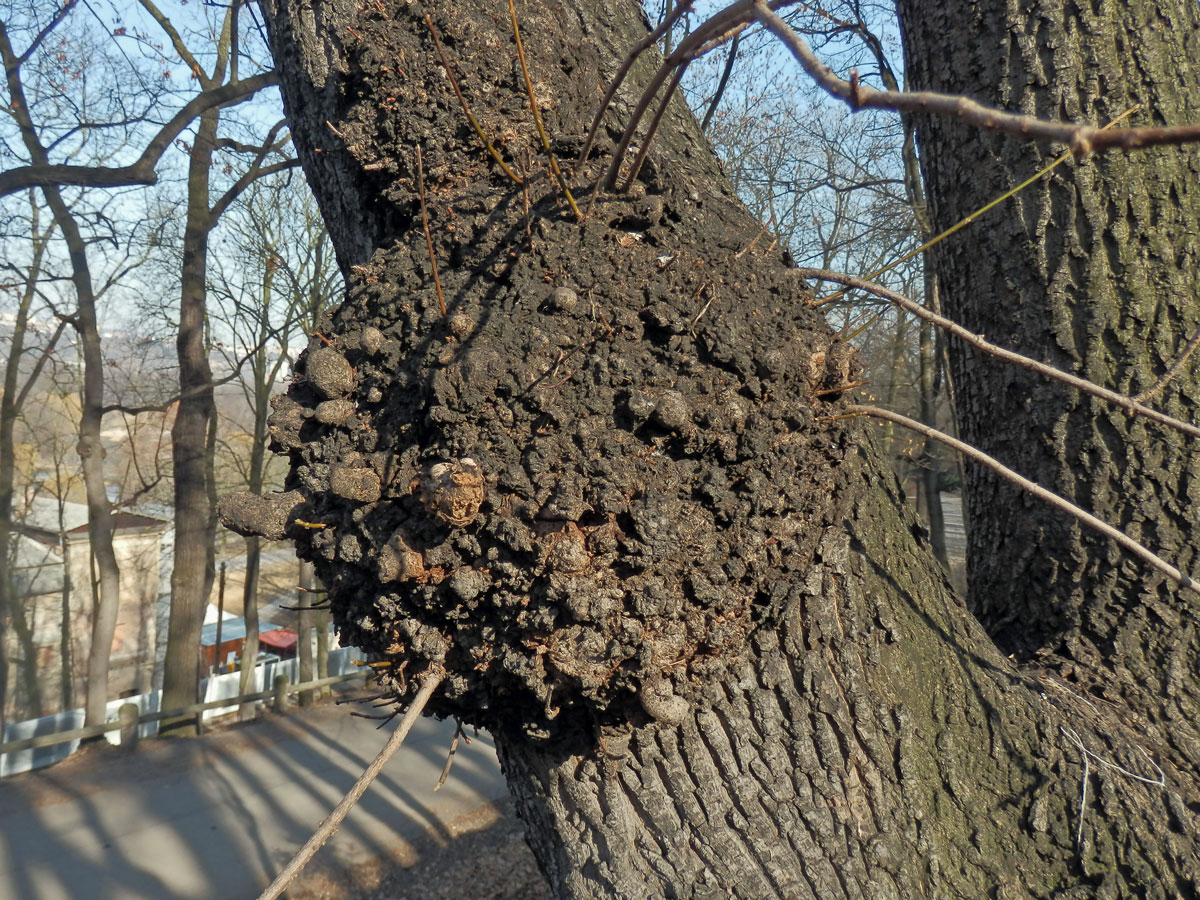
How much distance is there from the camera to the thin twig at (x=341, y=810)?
36.2 inches

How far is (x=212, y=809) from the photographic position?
746 centimetres

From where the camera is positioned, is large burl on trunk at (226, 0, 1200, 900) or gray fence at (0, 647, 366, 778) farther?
gray fence at (0, 647, 366, 778)

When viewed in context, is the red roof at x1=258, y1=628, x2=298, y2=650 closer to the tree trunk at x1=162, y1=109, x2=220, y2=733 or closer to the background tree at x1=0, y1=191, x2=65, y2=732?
the background tree at x1=0, y1=191, x2=65, y2=732

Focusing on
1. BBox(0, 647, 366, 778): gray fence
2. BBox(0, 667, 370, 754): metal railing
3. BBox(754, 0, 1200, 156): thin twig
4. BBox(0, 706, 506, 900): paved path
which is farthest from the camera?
BBox(0, 647, 366, 778): gray fence

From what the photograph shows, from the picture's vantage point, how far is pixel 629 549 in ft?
3.69

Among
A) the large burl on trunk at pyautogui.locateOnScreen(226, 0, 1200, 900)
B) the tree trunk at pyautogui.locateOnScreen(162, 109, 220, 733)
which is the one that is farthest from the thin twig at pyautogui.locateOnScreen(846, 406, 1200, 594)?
the tree trunk at pyautogui.locateOnScreen(162, 109, 220, 733)

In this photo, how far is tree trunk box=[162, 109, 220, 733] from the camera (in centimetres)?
997

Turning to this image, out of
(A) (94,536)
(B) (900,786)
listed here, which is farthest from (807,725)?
(A) (94,536)

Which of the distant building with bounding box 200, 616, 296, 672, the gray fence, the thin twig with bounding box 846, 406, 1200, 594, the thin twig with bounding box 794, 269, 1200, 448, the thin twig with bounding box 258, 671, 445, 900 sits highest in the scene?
the thin twig with bounding box 794, 269, 1200, 448

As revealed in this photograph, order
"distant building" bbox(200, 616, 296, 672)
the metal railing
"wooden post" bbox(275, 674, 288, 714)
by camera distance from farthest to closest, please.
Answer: "distant building" bbox(200, 616, 296, 672) → "wooden post" bbox(275, 674, 288, 714) → the metal railing

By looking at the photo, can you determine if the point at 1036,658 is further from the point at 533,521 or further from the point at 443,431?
the point at 443,431

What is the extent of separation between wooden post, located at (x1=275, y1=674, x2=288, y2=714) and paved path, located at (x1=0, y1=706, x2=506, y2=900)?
3.32 ft

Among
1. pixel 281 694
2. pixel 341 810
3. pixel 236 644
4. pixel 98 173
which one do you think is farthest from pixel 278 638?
pixel 341 810

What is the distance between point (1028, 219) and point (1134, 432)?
1.76 feet
